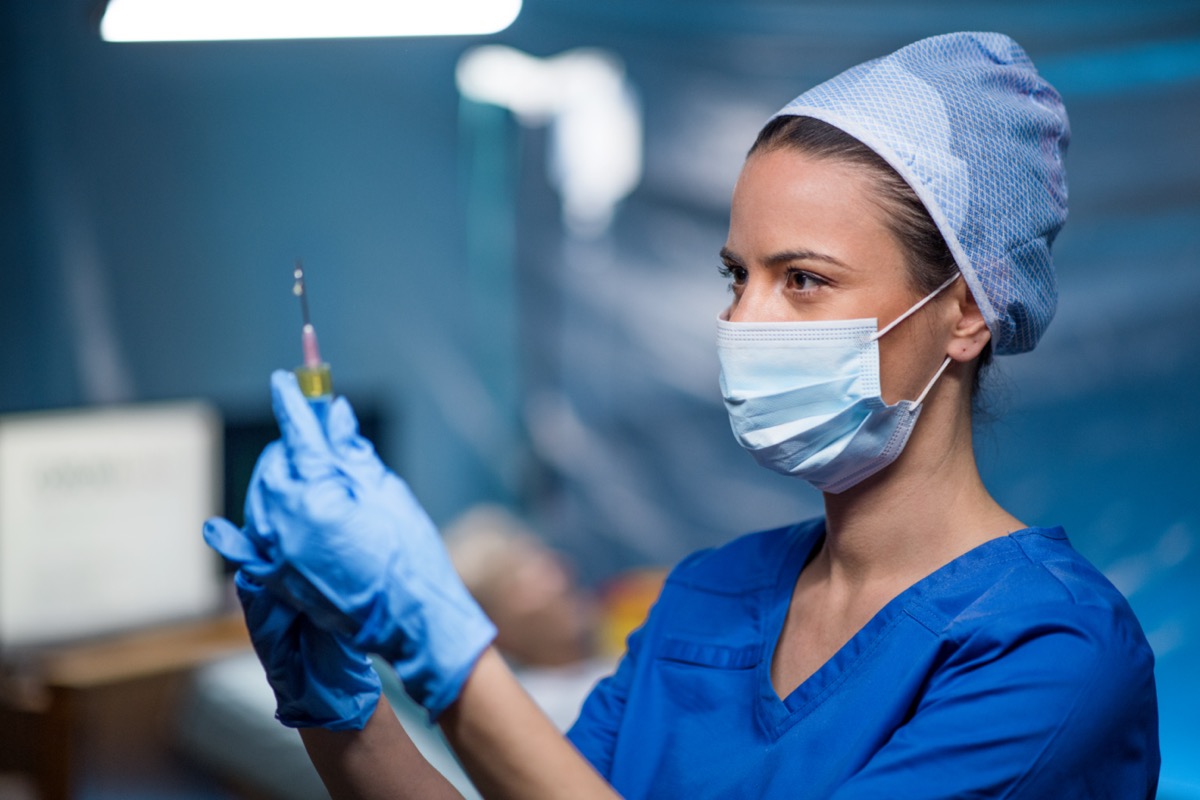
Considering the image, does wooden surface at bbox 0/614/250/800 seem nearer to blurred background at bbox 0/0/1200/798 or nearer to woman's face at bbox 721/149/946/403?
blurred background at bbox 0/0/1200/798

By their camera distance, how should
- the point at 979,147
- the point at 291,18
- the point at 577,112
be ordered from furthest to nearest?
the point at 577,112 < the point at 291,18 < the point at 979,147

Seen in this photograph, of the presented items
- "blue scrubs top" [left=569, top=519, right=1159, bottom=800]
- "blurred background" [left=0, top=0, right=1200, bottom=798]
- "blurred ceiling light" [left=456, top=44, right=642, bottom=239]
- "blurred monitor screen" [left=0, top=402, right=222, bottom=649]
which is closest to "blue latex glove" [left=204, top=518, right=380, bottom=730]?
"blue scrubs top" [left=569, top=519, right=1159, bottom=800]

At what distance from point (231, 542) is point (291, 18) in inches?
28.7

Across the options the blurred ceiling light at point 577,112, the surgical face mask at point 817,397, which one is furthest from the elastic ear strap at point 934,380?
the blurred ceiling light at point 577,112

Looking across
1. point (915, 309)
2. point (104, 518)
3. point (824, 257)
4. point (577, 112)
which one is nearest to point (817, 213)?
point (824, 257)

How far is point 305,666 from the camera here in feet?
3.37

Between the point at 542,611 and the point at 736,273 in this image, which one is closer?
the point at 736,273

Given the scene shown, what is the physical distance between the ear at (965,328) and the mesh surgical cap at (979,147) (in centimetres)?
1

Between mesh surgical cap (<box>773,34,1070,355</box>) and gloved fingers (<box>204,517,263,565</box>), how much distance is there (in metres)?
0.67

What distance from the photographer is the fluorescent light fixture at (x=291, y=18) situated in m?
1.28

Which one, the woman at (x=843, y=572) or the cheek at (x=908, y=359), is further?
the cheek at (x=908, y=359)

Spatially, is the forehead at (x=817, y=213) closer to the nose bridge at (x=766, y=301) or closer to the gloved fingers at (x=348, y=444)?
the nose bridge at (x=766, y=301)

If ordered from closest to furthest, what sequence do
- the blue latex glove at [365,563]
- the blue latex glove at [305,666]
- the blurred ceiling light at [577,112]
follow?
1. the blue latex glove at [365,563]
2. the blue latex glove at [305,666]
3. the blurred ceiling light at [577,112]

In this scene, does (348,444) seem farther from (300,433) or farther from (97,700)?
(97,700)
